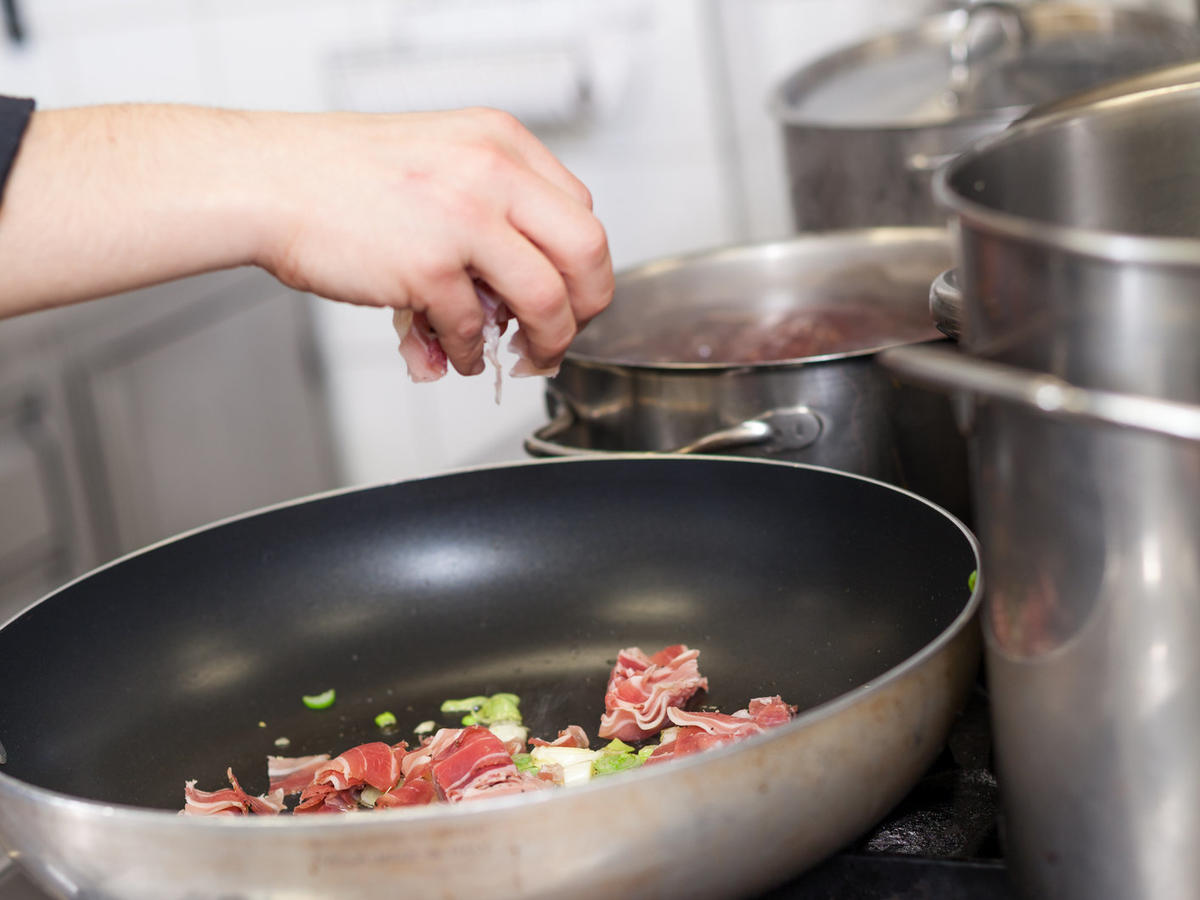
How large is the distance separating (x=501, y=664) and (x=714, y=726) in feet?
0.65

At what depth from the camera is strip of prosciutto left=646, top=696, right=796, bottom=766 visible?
25.4 inches

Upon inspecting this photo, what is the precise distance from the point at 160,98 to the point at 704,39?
1.15 meters

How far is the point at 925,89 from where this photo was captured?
134cm

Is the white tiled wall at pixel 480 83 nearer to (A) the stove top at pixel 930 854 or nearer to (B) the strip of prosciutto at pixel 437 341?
(B) the strip of prosciutto at pixel 437 341

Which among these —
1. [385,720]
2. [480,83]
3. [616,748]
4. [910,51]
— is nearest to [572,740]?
[616,748]

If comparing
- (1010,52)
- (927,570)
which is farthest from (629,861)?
(1010,52)

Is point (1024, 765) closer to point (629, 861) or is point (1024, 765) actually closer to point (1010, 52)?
point (629, 861)

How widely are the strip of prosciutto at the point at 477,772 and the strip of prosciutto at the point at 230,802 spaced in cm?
9

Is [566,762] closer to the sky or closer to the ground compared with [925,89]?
closer to the ground

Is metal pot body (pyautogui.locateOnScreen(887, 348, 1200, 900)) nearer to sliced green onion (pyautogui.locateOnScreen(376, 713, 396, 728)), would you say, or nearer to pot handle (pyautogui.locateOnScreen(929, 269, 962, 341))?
pot handle (pyautogui.locateOnScreen(929, 269, 962, 341))

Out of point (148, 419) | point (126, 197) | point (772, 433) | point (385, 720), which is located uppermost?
point (126, 197)

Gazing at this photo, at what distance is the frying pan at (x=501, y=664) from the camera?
1.54 feet

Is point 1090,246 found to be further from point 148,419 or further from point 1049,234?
point 148,419

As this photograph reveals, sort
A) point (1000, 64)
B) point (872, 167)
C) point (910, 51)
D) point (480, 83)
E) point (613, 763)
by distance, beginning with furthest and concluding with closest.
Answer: point (480, 83), point (910, 51), point (1000, 64), point (872, 167), point (613, 763)
